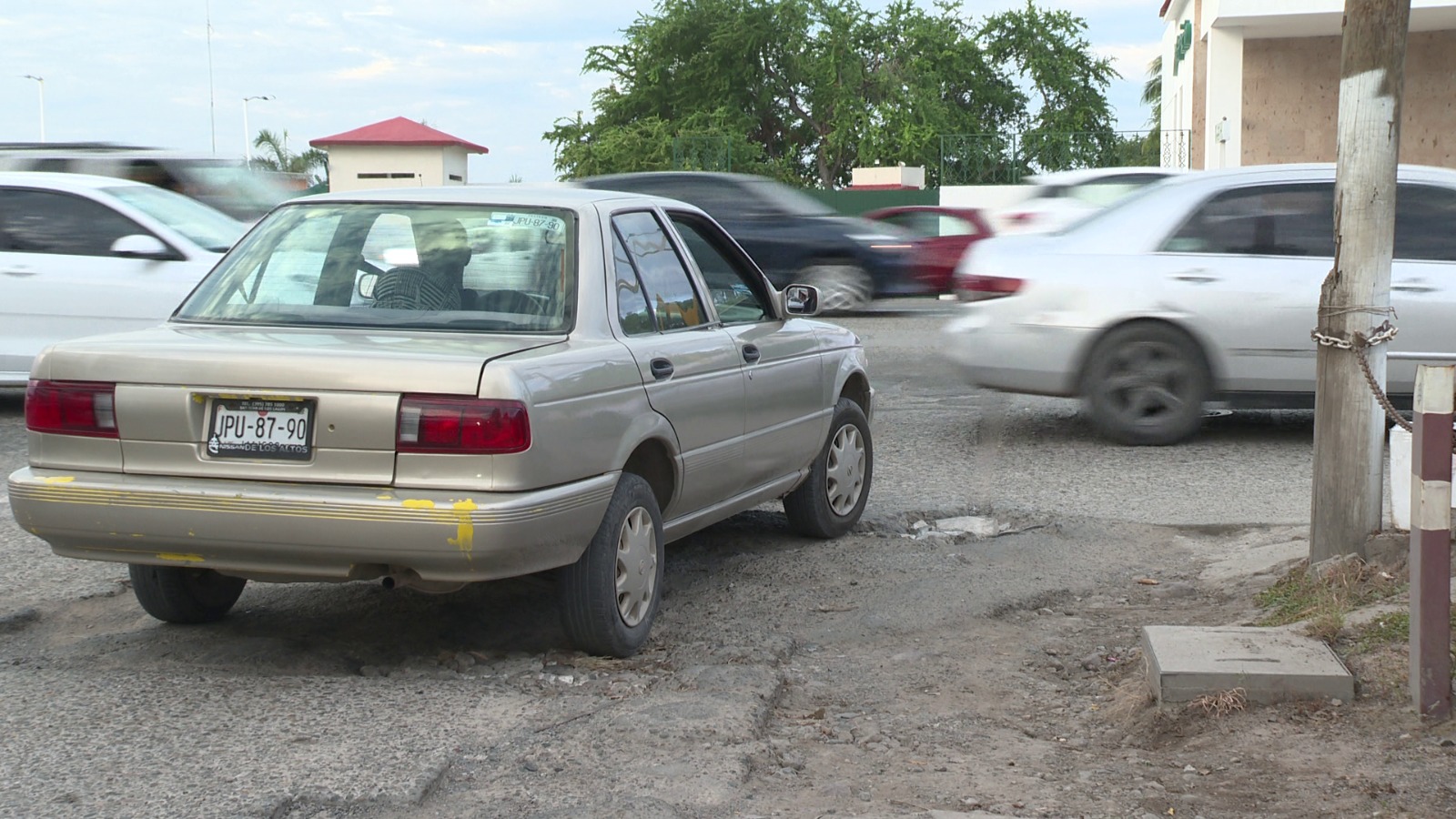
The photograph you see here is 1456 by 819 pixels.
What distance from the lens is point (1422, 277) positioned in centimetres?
900

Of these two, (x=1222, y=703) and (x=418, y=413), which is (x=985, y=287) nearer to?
(x=1222, y=703)

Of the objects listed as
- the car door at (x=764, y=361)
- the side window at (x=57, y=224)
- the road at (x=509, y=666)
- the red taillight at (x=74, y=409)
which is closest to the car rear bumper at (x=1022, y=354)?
the road at (x=509, y=666)

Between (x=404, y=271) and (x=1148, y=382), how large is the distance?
17.6 ft

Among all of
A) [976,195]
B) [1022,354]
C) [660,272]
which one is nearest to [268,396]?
[660,272]

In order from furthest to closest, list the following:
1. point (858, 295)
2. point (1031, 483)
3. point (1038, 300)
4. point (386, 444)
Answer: point (858, 295), point (1038, 300), point (1031, 483), point (386, 444)

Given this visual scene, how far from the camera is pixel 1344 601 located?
507cm

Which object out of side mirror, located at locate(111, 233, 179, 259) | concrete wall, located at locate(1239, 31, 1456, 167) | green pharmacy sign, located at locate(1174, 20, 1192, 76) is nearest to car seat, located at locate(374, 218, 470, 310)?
side mirror, located at locate(111, 233, 179, 259)

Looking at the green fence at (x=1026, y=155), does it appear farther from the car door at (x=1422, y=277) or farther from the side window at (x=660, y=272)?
the side window at (x=660, y=272)

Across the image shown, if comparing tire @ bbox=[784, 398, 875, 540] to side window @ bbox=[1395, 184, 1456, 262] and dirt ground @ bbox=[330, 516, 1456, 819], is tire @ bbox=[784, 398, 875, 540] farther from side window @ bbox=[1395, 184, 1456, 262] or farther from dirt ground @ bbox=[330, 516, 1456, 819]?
side window @ bbox=[1395, 184, 1456, 262]

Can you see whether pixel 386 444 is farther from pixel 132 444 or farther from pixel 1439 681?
pixel 1439 681

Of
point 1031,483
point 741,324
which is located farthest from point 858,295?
point 741,324

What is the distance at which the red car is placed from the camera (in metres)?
18.7

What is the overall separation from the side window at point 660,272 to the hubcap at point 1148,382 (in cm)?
416

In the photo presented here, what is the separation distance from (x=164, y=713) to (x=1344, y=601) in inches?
144
